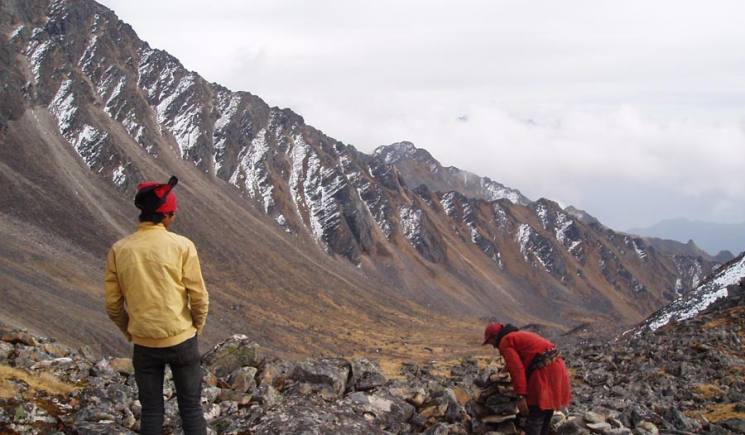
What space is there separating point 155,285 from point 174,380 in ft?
4.76

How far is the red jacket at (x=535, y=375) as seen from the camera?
39.7 feet

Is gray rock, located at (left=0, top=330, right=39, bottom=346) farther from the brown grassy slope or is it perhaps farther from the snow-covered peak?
the snow-covered peak

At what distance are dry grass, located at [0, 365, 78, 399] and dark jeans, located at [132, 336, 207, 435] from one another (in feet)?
13.3

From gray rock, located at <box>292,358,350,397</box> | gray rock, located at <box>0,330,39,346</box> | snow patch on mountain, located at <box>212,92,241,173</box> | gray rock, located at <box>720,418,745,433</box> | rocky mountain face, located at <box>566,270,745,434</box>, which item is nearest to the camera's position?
gray rock, located at <box>292,358,350,397</box>

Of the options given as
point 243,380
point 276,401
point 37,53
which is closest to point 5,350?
point 243,380

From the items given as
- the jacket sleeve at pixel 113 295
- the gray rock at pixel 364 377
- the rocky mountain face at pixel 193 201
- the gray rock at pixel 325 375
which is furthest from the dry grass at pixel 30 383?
the rocky mountain face at pixel 193 201

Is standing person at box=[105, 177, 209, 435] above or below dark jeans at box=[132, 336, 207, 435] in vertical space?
above

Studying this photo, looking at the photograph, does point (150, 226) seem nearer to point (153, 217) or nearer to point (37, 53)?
point (153, 217)

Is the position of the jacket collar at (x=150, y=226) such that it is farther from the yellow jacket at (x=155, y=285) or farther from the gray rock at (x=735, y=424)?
the gray rock at (x=735, y=424)

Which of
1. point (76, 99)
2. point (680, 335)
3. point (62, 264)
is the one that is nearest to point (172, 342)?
point (680, 335)

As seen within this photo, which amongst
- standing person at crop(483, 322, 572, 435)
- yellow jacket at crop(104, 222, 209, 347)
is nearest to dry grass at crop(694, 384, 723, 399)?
standing person at crop(483, 322, 572, 435)

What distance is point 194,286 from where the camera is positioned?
351 inches

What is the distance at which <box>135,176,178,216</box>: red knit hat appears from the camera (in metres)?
8.89

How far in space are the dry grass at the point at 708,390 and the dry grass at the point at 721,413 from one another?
1763mm
